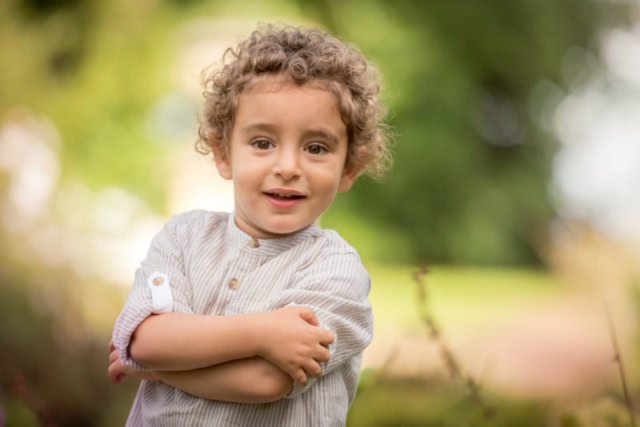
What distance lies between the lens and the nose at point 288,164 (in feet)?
5.17

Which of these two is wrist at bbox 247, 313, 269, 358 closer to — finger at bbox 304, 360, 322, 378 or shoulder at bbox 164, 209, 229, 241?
finger at bbox 304, 360, 322, 378

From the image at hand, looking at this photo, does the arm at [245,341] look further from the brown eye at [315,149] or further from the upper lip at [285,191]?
the brown eye at [315,149]

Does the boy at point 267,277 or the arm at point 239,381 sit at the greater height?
the boy at point 267,277

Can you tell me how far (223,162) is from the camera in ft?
6.06

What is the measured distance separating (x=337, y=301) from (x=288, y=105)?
472 mm

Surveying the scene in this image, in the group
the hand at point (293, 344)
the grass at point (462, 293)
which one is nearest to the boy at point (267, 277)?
the hand at point (293, 344)

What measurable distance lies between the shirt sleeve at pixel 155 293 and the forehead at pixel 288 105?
14.7 inches

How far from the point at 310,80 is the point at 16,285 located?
3675 mm

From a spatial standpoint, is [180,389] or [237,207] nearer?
[180,389]

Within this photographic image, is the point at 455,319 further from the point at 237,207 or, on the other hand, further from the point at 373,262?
the point at 237,207

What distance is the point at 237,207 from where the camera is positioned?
5.75ft

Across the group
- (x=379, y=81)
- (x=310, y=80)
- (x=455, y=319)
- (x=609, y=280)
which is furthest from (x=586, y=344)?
(x=310, y=80)

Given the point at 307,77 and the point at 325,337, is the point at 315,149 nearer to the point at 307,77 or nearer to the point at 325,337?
the point at 307,77

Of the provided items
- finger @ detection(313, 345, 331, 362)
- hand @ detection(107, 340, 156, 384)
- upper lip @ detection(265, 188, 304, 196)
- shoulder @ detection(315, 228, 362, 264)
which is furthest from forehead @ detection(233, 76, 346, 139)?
hand @ detection(107, 340, 156, 384)
